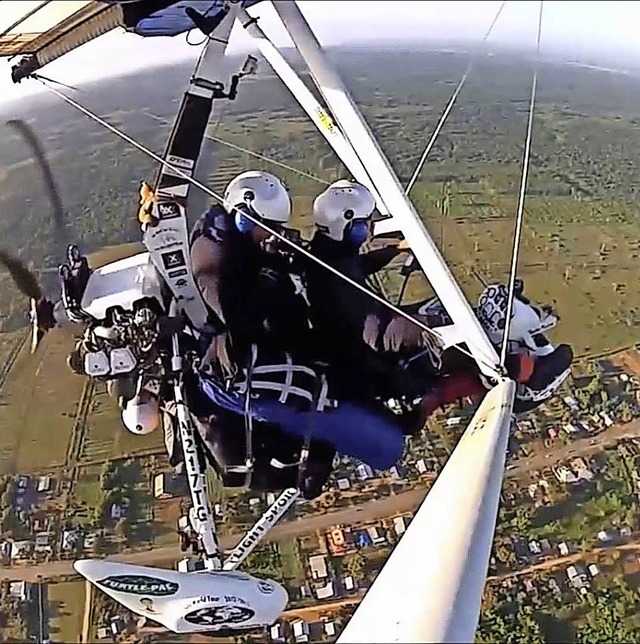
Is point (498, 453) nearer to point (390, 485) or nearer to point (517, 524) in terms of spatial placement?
point (390, 485)

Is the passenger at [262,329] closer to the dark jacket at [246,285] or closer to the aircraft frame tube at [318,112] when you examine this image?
the dark jacket at [246,285]

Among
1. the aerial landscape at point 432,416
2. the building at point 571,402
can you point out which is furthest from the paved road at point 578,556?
the building at point 571,402

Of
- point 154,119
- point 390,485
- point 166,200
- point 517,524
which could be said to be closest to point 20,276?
point 154,119

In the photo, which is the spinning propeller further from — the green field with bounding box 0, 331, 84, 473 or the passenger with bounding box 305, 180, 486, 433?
the passenger with bounding box 305, 180, 486, 433

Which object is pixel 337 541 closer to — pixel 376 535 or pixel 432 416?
pixel 376 535

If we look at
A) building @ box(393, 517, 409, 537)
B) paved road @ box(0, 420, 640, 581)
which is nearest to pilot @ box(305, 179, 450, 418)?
paved road @ box(0, 420, 640, 581)
